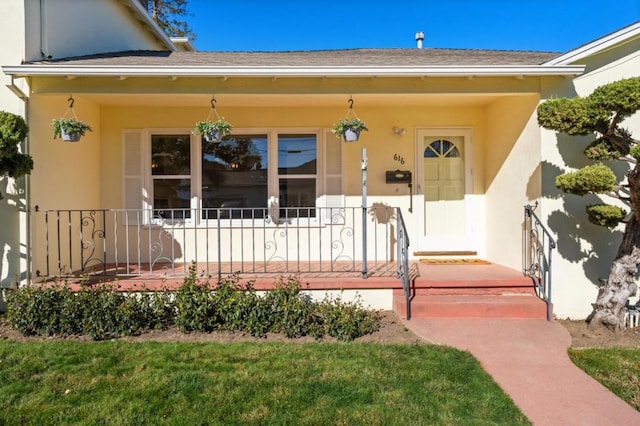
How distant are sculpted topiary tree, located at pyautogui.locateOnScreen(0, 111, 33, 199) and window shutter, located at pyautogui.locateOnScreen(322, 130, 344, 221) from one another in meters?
3.82

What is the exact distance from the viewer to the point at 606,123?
4.12 meters

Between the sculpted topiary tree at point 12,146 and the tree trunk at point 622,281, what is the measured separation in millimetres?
6460

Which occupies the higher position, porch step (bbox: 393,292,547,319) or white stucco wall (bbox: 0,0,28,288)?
white stucco wall (bbox: 0,0,28,288)

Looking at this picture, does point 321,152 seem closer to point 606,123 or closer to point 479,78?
point 479,78

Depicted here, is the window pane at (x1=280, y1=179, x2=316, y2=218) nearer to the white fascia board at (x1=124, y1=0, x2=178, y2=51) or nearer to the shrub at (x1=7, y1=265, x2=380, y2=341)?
the shrub at (x1=7, y1=265, x2=380, y2=341)

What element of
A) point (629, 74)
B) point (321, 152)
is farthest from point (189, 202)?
point (629, 74)

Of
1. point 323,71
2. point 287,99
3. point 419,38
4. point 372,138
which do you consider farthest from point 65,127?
point 419,38

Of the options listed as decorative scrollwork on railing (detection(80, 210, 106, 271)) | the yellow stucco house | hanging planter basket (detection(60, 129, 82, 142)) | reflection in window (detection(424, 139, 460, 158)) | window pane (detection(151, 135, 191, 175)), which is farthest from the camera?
reflection in window (detection(424, 139, 460, 158))

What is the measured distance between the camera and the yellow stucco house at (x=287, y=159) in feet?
15.7

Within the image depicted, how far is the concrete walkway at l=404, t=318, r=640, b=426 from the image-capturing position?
274 cm

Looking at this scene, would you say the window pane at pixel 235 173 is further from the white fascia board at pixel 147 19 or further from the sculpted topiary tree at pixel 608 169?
the sculpted topiary tree at pixel 608 169

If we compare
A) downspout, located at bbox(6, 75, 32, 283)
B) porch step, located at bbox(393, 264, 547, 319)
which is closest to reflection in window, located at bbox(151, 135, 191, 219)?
downspout, located at bbox(6, 75, 32, 283)

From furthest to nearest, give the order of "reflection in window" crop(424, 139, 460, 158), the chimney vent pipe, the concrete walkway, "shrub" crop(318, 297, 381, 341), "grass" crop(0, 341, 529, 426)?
the chimney vent pipe < "reflection in window" crop(424, 139, 460, 158) < "shrub" crop(318, 297, 381, 341) < the concrete walkway < "grass" crop(0, 341, 529, 426)

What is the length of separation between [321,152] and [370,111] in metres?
1.02
